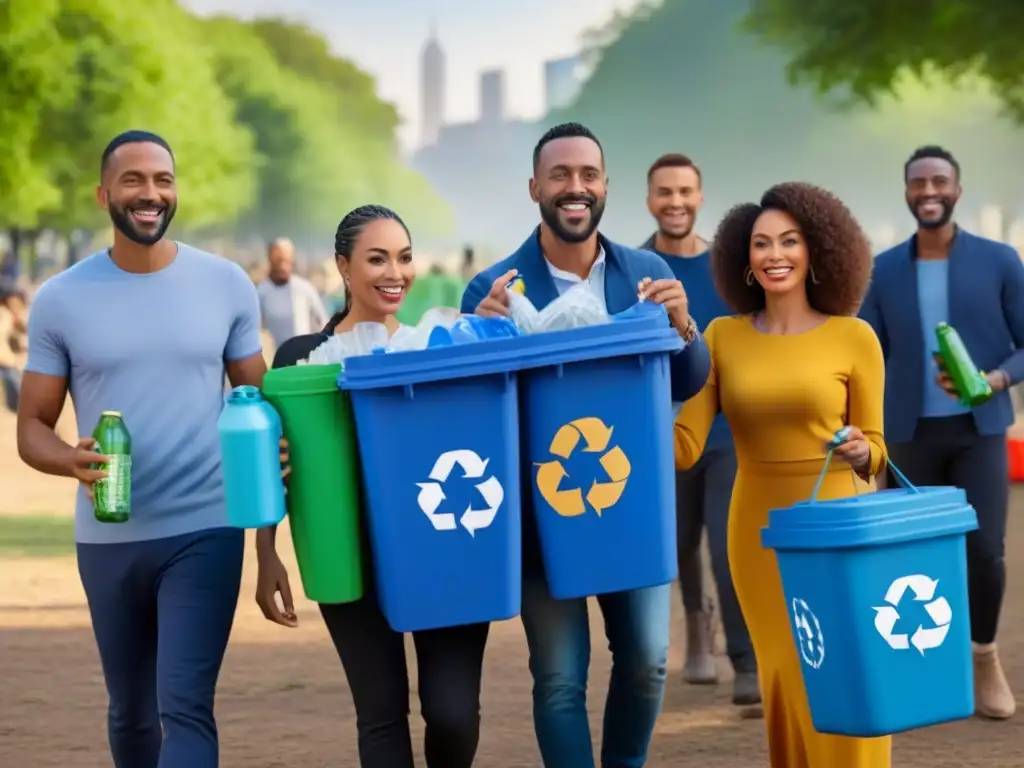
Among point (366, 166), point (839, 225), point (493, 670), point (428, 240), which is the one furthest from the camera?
point (428, 240)

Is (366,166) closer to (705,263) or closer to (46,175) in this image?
(46,175)

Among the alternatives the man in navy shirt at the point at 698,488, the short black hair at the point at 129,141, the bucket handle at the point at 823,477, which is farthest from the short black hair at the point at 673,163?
the short black hair at the point at 129,141

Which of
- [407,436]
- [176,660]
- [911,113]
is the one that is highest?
[911,113]

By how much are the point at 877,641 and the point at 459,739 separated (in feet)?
3.58

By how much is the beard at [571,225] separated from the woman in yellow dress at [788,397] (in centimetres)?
46

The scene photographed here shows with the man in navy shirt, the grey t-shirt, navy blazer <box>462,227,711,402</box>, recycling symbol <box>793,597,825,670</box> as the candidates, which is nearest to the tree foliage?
the grey t-shirt

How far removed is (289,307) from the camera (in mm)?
14797

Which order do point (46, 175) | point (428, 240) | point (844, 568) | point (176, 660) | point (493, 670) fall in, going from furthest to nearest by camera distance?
point (428, 240) → point (46, 175) → point (493, 670) → point (176, 660) → point (844, 568)

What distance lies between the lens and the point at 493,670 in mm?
8539

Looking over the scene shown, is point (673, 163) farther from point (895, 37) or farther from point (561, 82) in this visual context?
point (561, 82)

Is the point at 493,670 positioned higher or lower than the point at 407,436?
lower

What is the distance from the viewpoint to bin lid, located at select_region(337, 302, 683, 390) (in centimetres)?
457

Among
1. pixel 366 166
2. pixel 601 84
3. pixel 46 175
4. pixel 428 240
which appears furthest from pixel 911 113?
pixel 46 175

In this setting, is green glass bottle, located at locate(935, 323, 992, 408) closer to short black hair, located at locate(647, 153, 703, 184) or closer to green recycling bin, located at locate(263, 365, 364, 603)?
short black hair, located at locate(647, 153, 703, 184)
